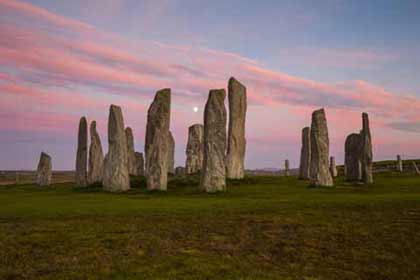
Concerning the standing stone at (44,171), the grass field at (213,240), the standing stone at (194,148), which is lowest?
the grass field at (213,240)

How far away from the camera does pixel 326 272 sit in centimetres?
1134

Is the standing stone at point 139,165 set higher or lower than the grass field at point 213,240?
higher

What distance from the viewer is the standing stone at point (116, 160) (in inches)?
1113

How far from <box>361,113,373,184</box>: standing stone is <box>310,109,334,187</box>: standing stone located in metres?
5.05

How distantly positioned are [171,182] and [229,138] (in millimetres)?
6972

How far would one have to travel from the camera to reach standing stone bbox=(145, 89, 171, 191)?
Result: 91.3 feet

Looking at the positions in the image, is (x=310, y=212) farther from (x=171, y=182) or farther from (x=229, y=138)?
(x=229, y=138)

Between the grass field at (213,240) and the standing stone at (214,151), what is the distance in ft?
20.1

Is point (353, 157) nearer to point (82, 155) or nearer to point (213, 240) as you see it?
point (82, 155)

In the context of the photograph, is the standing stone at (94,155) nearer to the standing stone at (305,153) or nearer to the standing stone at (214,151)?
the standing stone at (214,151)

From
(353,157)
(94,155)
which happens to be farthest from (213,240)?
(353,157)

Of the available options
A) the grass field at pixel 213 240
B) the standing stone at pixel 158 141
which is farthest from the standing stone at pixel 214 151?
the grass field at pixel 213 240

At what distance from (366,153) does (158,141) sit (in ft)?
56.6

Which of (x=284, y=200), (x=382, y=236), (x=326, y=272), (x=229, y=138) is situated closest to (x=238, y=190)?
(x=284, y=200)
